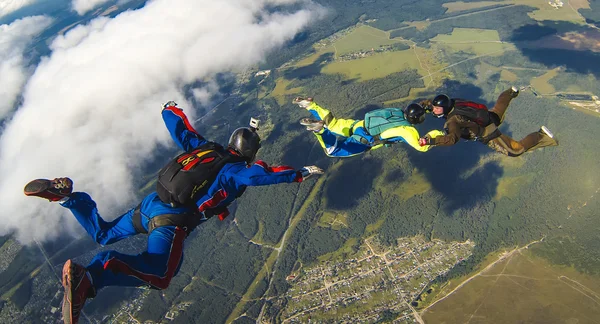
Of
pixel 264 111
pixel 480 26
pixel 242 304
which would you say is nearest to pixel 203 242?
pixel 242 304

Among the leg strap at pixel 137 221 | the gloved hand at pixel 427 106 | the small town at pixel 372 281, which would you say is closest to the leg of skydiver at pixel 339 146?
the gloved hand at pixel 427 106

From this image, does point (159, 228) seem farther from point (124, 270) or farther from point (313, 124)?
point (313, 124)

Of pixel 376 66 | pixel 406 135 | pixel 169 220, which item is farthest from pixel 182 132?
pixel 376 66

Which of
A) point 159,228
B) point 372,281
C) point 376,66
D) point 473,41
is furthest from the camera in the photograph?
point 473,41

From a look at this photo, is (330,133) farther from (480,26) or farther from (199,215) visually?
(480,26)

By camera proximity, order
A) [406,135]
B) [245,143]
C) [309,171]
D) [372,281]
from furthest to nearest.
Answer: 1. [372,281]
2. [406,135]
3. [245,143]
4. [309,171]

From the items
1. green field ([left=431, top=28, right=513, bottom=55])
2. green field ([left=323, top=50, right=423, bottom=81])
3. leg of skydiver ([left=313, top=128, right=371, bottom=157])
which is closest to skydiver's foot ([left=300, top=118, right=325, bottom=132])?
leg of skydiver ([left=313, top=128, right=371, bottom=157])

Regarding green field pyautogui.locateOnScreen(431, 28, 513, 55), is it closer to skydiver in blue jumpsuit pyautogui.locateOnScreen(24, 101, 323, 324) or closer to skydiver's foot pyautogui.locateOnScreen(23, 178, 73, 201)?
skydiver in blue jumpsuit pyautogui.locateOnScreen(24, 101, 323, 324)
